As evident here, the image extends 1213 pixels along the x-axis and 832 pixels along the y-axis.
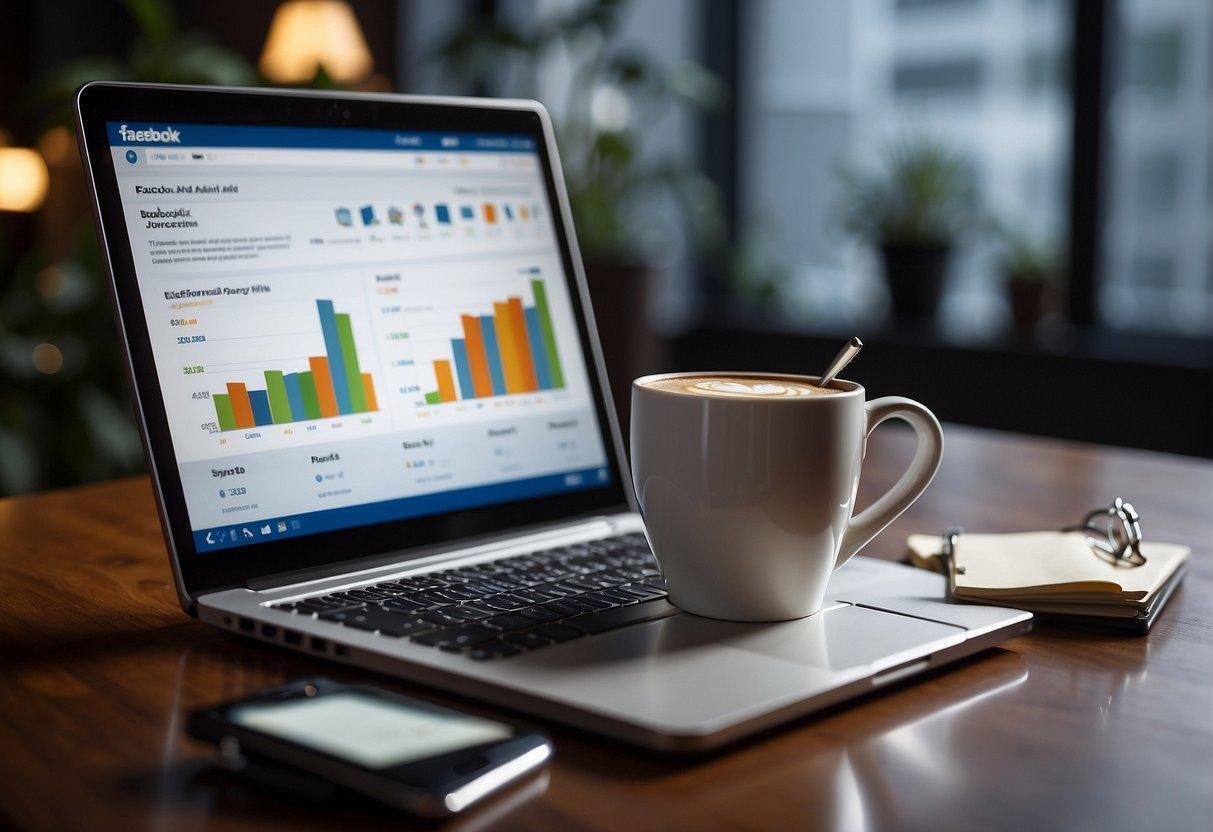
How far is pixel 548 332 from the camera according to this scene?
826mm

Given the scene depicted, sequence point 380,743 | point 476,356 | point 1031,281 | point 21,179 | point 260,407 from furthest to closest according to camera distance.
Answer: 1. point 21,179
2. point 1031,281
3. point 476,356
4. point 260,407
5. point 380,743

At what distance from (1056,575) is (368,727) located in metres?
0.40

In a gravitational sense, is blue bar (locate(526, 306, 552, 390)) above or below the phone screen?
above

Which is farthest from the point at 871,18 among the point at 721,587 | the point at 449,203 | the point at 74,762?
the point at 74,762

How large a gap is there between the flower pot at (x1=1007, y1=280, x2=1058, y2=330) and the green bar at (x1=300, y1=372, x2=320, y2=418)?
230 cm

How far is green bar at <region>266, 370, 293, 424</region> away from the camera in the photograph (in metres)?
0.68

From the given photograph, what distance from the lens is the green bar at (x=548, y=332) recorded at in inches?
32.4

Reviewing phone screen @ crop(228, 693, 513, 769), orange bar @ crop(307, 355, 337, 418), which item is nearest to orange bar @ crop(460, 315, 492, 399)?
orange bar @ crop(307, 355, 337, 418)

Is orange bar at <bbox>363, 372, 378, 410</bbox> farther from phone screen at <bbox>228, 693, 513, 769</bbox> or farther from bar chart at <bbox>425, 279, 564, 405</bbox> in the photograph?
phone screen at <bbox>228, 693, 513, 769</bbox>

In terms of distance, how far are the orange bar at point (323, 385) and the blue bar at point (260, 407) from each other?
0.11 ft

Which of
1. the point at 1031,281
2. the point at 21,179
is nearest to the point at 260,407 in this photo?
the point at 1031,281

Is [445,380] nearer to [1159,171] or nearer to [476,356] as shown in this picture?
[476,356]

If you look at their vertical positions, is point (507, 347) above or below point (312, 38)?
below

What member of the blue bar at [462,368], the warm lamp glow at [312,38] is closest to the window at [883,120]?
the warm lamp glow at [312,38]
